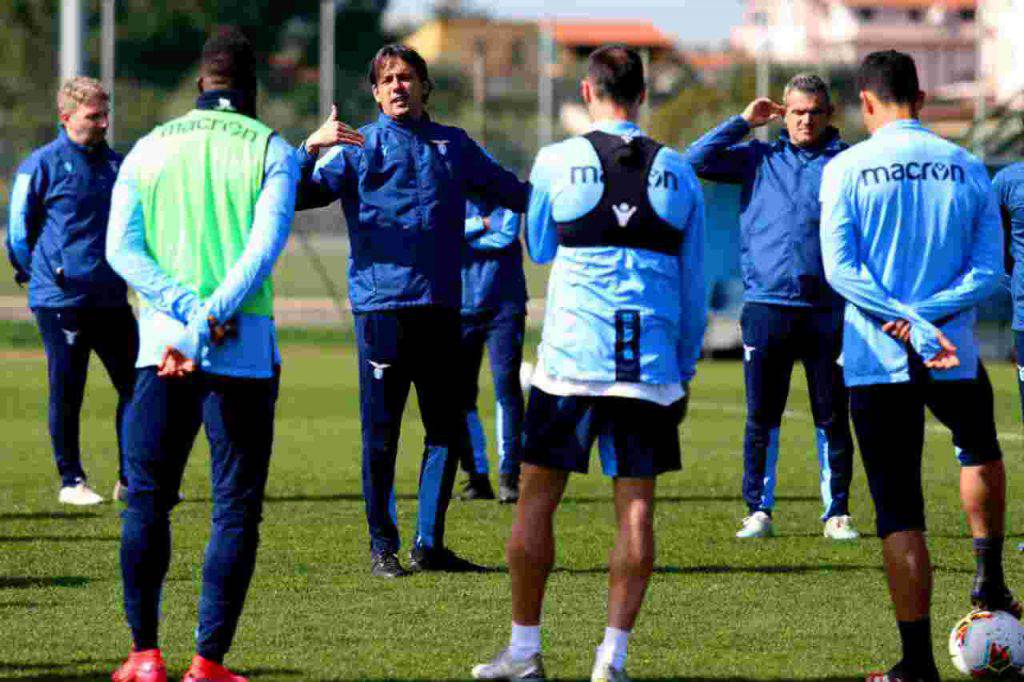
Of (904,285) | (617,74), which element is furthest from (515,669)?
(617,74)

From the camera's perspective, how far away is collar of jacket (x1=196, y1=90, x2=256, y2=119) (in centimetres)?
627

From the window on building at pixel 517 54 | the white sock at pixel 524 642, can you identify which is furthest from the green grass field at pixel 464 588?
the window on building at pixel 517 54

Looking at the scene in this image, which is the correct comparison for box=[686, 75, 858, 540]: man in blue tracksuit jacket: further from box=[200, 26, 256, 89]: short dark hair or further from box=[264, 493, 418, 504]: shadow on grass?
box=[200, 26, 256, 89]: short dark hair

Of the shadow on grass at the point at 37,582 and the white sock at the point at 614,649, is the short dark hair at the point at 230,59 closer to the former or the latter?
the white sock at the point at 614,649

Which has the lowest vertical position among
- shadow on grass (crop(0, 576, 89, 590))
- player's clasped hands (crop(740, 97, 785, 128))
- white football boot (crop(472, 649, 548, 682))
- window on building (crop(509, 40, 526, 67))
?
shadow on grass (crop(0, 576, 89, 590))

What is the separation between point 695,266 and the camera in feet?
20.9

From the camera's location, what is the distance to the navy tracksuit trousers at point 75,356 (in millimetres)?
11039

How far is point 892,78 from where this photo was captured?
6547 millimetres

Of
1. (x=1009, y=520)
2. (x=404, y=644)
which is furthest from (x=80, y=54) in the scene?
(x=404, y=644)

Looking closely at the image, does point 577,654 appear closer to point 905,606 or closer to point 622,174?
point 905,606

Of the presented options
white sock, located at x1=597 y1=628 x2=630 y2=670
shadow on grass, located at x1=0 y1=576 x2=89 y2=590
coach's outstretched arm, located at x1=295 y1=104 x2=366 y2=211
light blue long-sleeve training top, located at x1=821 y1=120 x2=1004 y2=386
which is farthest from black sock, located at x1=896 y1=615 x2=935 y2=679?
shadow on grass, located at x1=0 y1=576 x2=89 y2=590

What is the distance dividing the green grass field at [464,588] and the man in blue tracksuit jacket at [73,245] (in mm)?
983

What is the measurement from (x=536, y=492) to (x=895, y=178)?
1.58 meters

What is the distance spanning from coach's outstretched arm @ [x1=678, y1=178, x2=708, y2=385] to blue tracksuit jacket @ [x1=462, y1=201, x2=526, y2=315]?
17.6 ft
